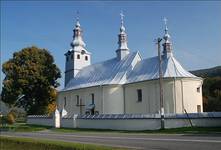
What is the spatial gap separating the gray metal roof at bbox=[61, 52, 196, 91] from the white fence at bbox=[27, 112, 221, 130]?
754cm

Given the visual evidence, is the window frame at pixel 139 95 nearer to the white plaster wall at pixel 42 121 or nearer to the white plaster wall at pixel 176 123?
the white plaster wall at pixel 176 123

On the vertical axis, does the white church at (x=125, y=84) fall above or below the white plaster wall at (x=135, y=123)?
above

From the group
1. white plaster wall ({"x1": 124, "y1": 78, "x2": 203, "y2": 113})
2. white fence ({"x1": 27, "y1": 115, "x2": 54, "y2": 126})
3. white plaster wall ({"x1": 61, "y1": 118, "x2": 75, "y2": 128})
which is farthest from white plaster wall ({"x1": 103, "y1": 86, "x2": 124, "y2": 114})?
white fence ({"x1": 27, "y1": 115, "x2": 54, "y2": 126})

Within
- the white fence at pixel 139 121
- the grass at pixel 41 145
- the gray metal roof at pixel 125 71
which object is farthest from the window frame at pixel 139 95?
the grass at pixel 41 145

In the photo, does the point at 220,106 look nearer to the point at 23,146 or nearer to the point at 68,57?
the point at 68,57

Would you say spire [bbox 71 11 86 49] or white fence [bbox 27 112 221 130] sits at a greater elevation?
spire [bbox 71 11 86 49]

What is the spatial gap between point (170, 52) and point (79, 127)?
14898 millimetres

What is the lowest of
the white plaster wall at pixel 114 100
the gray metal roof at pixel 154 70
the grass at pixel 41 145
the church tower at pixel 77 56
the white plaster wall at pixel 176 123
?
the grass at pixel 41 145

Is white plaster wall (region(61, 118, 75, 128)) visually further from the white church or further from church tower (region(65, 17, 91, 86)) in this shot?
church tower (region(65, 17, 91, 86))

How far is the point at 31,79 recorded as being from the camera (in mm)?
54312

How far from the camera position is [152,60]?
45812mm

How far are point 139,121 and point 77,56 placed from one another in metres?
29.1

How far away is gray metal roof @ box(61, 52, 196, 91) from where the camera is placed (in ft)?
137

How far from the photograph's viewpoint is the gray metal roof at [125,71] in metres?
41.8
